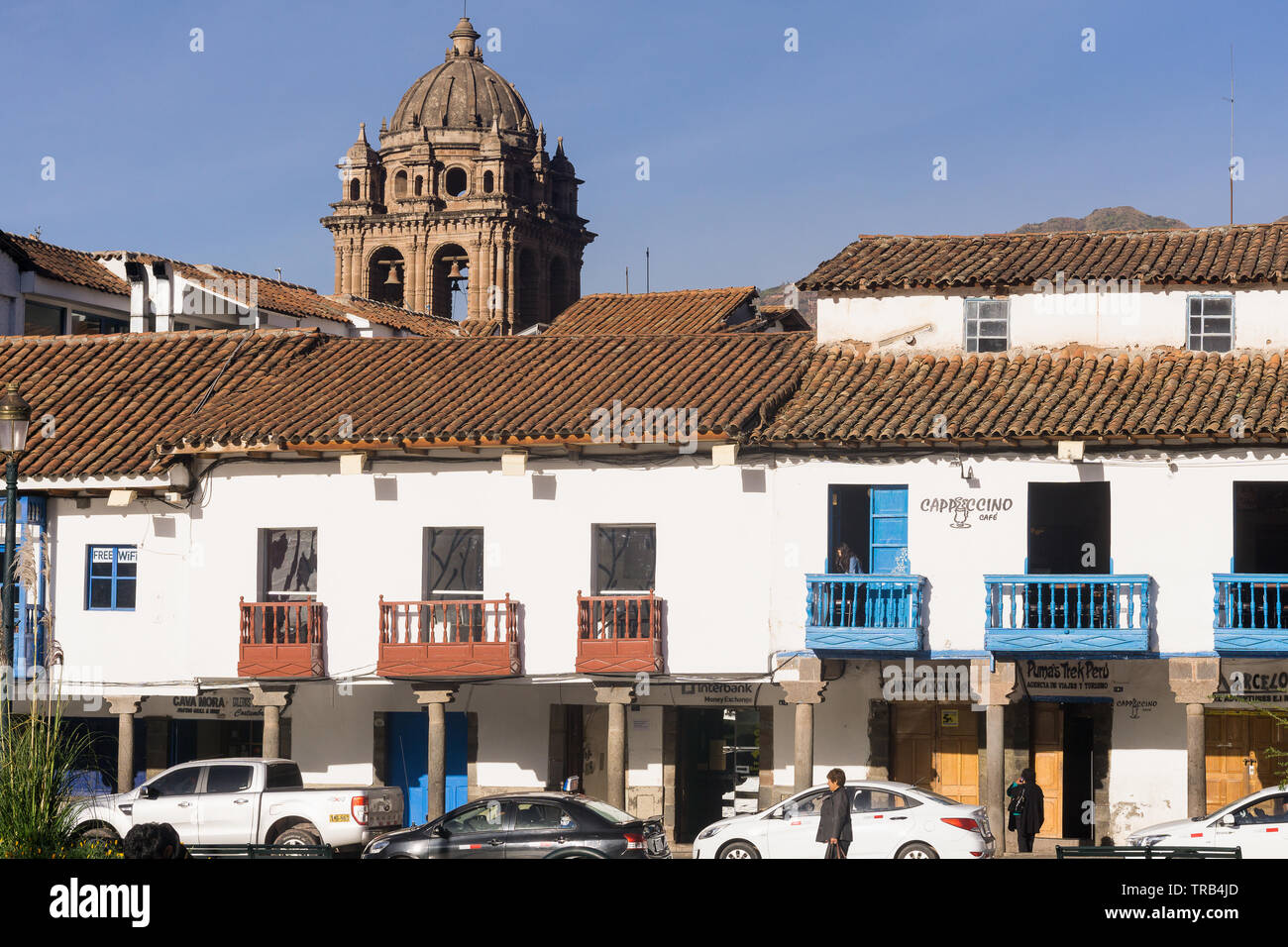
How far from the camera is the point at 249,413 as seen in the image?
95.1 ft

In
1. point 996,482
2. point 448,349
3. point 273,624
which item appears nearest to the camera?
point 996,482

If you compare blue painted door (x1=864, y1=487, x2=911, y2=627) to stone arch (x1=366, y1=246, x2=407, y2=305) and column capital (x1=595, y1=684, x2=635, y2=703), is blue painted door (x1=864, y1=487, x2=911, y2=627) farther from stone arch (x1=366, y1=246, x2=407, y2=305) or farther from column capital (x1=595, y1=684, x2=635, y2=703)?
stone arch (x1=366, y1=246, x2=407, y2=305)

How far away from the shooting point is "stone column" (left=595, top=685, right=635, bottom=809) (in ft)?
86.7

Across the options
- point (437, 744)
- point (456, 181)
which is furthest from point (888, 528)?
point (456, 181)

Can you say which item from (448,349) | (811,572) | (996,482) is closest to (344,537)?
(448,349)

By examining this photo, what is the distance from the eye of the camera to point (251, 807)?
2302 centimetres

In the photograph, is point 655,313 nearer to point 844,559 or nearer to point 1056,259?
point 1056,259

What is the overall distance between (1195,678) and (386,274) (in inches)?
2609

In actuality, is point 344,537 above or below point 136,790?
above

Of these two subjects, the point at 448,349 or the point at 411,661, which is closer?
the point at 411,661
